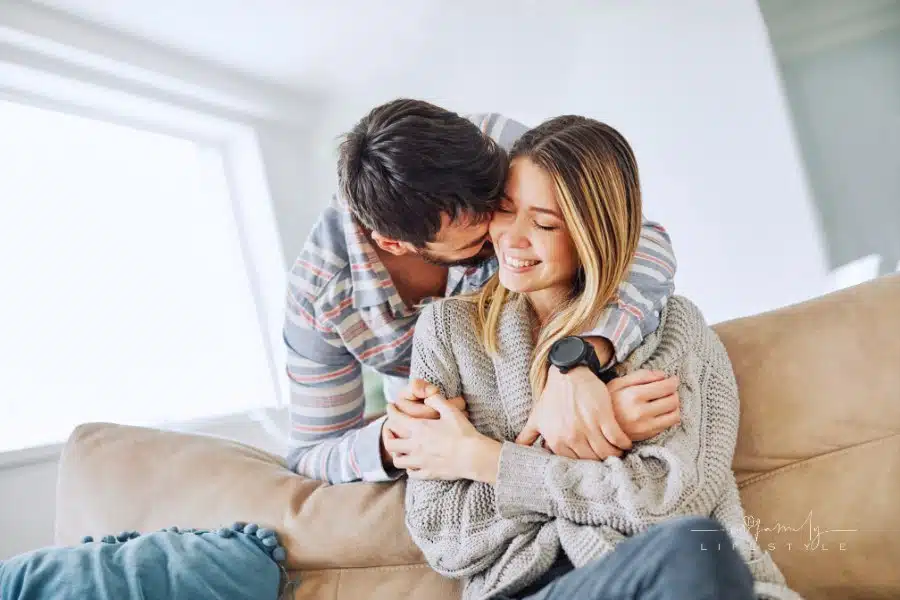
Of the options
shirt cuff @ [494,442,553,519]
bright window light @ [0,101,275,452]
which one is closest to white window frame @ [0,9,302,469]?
bright window light @ [0,101,275,452]

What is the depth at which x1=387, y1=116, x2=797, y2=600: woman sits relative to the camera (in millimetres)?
989

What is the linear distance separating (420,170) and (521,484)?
1.60ft

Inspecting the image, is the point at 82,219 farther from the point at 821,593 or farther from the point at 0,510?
the point at 821,593

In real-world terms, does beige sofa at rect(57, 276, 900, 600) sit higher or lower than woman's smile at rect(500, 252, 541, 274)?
lower

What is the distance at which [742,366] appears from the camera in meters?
1.21

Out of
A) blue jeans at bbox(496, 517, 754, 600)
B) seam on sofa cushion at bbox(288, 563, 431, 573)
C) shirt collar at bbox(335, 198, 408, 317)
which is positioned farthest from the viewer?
shirt collar at bbox(335, 198, 408, 317)

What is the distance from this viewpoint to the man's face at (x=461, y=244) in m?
1.18

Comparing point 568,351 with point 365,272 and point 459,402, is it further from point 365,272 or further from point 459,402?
point 365,272

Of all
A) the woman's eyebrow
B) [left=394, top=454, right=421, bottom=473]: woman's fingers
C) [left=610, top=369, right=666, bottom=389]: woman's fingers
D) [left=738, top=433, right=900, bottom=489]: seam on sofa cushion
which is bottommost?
[left=738, top=433, right=900, bottom=489]: seam on sofa cushion

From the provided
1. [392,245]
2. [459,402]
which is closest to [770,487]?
[459,402]

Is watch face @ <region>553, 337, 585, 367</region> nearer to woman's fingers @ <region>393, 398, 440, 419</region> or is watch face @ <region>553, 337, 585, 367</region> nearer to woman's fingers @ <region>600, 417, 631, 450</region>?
woman's fingers @ <region>600, 417, 631, 450</region>

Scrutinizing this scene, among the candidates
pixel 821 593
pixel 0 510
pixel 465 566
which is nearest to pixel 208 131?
pixel 0 510

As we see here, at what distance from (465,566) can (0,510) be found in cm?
118

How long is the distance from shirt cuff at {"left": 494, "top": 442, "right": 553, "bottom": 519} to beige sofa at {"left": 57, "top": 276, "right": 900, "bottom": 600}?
0.82ft
